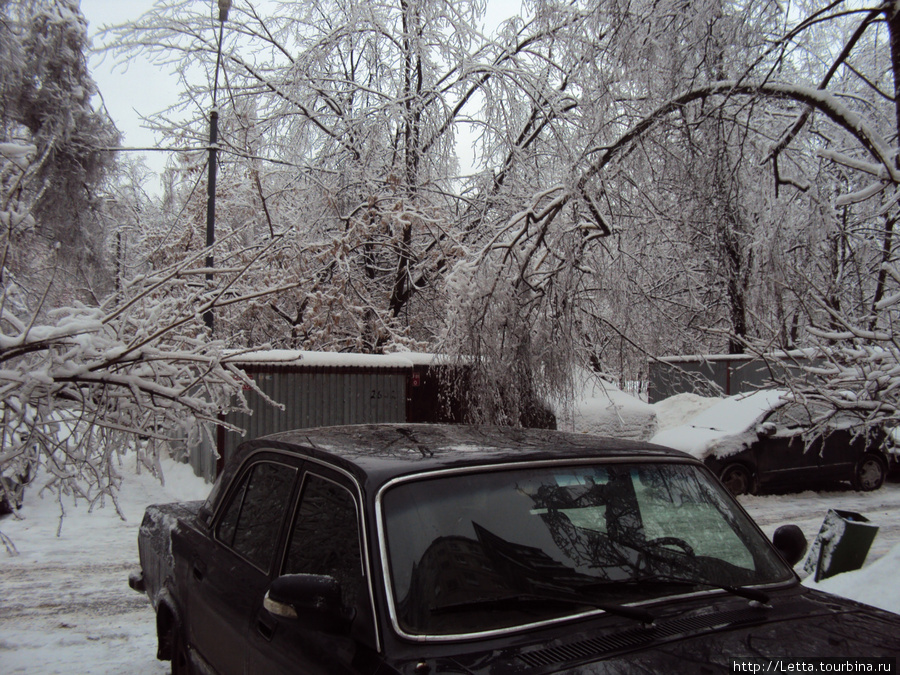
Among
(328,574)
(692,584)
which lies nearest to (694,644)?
(692,584)

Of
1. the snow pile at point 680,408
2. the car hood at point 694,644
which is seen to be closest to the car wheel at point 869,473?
the snow pile at point 680,408

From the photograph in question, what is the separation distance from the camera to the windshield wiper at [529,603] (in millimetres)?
2182

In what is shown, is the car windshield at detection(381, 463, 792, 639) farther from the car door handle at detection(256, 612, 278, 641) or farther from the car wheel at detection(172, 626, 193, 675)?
the car wheel at detection(172, 626, 193, 675)

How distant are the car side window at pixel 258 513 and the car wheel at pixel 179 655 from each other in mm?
696

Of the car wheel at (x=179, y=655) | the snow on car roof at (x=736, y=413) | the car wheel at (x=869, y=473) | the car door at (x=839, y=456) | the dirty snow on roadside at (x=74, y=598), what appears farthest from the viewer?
the car wheel at (x=869, y=473)

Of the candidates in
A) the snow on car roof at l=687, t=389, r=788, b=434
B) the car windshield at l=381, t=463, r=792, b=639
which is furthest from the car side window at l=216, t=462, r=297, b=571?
the snow on car roof at l=687, t=389, r=788, b=434

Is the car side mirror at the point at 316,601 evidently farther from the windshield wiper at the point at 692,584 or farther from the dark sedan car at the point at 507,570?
the windshield wiper at the point at 692,584

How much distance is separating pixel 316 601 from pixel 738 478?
35.2 feet

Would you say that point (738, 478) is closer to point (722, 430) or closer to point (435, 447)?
point (722, 430)

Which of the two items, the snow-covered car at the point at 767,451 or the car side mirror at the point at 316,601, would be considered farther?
the snow-covered car at the point at 767,451

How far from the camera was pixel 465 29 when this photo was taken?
14016mm

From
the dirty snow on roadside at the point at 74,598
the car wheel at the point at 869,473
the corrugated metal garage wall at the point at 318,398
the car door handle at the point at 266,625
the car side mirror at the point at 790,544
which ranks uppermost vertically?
the corrugated metal garage wall at the point at 318,398

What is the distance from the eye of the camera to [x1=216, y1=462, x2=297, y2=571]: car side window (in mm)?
3057

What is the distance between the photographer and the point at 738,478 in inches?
453
